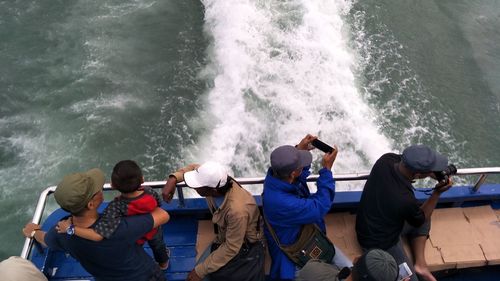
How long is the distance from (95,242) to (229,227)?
1.02 m

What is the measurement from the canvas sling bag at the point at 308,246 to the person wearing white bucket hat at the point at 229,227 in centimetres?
21

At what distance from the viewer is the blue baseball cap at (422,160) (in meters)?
3.64

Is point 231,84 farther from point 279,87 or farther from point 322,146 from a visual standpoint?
point 322,146

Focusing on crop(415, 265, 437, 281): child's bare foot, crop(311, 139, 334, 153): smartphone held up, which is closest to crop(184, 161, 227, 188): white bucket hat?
crop(311, 139, 334, 153): smartphone held up

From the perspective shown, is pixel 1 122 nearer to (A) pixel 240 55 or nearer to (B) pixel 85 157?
(B) pixel 85 157

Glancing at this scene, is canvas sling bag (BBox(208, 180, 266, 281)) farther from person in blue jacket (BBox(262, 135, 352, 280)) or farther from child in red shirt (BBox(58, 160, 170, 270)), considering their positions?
child in red shirt (BBox(58, 160, 170, 270))

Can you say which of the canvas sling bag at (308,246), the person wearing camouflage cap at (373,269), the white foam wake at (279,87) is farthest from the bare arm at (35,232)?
the white foam wake at (279,87)

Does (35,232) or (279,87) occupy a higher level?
(35,232)

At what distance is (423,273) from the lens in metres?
4.03

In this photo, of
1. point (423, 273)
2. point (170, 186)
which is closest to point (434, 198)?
point (423, 273)

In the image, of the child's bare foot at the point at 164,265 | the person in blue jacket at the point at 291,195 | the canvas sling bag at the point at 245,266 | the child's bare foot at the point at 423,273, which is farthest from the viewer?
the child's bare foot at the point at 164,265

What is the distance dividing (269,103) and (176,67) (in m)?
2.40

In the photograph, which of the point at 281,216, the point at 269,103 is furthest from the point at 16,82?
the point at 281,216

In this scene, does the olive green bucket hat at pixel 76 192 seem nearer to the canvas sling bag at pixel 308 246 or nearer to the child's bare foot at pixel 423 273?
the canvas sling bag at pixel 308 246
